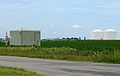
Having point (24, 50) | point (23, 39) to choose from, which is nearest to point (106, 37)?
point (23, 39)

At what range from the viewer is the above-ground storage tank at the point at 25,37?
62.6 metres

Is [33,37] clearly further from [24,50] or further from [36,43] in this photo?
[24,50]

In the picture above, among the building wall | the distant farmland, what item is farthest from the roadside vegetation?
the building wall

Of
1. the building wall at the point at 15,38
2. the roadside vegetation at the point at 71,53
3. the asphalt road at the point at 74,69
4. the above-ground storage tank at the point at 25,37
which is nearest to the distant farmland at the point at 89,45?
the roadside vegetation at the point at 71,53

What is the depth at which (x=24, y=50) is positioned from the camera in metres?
50.5

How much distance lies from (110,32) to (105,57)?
393ft

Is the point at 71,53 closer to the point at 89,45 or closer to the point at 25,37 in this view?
the point at 25,37

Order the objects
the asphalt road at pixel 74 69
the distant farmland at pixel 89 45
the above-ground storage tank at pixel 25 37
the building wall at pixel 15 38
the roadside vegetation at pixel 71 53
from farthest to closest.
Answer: the building wall at pixel 15 38
the above-ground storage tank at pixel 25 37
the distant farmland at pixel 89 45
the roadside vegetation at pixel 71 53
the asphalt road at pixel 74 69

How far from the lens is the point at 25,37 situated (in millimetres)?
63594

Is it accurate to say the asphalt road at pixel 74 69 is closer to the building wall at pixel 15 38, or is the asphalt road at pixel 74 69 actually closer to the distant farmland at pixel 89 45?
the distant farmland at pixel 89 45

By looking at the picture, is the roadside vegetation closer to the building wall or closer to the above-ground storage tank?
the above-ground storage tank

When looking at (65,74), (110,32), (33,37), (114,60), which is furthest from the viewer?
(110,32)

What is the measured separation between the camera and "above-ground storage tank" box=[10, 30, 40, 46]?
62634mm

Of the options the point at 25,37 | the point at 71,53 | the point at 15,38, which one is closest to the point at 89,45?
the point at 25,37
